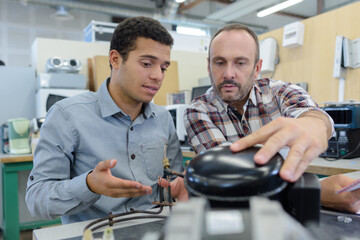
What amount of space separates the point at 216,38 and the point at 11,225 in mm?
2146

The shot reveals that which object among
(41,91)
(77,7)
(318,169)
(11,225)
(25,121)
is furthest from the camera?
(77,7)

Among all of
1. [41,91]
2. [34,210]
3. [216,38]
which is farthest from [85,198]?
[41,91]

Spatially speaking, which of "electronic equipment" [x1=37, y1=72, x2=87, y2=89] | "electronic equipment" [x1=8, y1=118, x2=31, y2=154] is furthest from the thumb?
"electronic equipment" [x1=37, y1=72, x2=87, y2=89]

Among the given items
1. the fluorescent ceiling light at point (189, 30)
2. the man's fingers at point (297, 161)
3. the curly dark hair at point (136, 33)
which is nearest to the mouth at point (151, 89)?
the curly dark hair at point (136, 33)

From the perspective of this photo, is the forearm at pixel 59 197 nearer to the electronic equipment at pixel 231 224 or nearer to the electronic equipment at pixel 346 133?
the electronic equipment at pixel 231 224

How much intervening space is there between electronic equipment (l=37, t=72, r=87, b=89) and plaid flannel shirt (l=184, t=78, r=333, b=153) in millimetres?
2138

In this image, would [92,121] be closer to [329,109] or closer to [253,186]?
[253,186]

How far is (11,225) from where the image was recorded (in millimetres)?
2240

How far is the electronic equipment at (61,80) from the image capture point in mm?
2836

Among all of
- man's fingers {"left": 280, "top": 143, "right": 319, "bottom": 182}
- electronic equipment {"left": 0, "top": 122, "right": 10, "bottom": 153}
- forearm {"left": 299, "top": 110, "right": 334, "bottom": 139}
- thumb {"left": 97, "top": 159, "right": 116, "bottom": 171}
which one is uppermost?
forearm {"left": 299, "top": 110, "right": 334, "bottom": 139}

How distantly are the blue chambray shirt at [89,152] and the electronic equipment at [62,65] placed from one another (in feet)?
6.77

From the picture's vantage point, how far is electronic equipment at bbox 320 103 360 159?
1613mm

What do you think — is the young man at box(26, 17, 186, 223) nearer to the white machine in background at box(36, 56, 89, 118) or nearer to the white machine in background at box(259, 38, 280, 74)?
the white machine in background at box(259, 38, 280, 74)

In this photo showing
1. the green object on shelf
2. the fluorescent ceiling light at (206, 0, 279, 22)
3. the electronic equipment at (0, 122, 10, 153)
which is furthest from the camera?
the fluorescent ceiling light at (206, 0, 279, 22)
